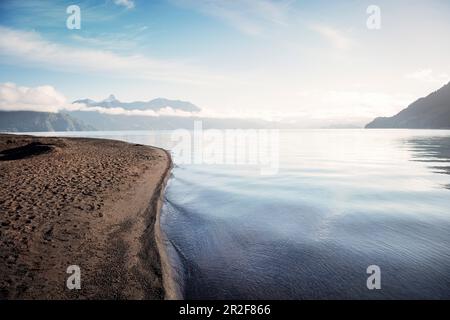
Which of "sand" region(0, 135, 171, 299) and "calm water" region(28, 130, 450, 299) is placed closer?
"sand" region(0, 135, 171, 299)

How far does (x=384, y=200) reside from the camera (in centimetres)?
1872

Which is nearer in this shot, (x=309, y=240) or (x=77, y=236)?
(x=77, y=236)

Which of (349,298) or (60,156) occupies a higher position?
(60,156)

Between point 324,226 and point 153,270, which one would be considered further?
point 324,226

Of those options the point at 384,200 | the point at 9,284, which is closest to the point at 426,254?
the point at 384,200

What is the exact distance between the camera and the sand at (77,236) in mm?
7586

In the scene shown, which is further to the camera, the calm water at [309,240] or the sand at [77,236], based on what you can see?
the calm water at [309,240]

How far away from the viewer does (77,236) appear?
1079 centimetres

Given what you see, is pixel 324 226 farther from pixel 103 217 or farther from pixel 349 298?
pixel 103 217

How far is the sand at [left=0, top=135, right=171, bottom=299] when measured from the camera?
7.59 meters

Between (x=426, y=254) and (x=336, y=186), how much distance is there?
519 inches

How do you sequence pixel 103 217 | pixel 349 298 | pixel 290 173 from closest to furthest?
pixel 349 298, pixel 103 217, pixel 290 173

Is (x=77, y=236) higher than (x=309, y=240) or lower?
higher
